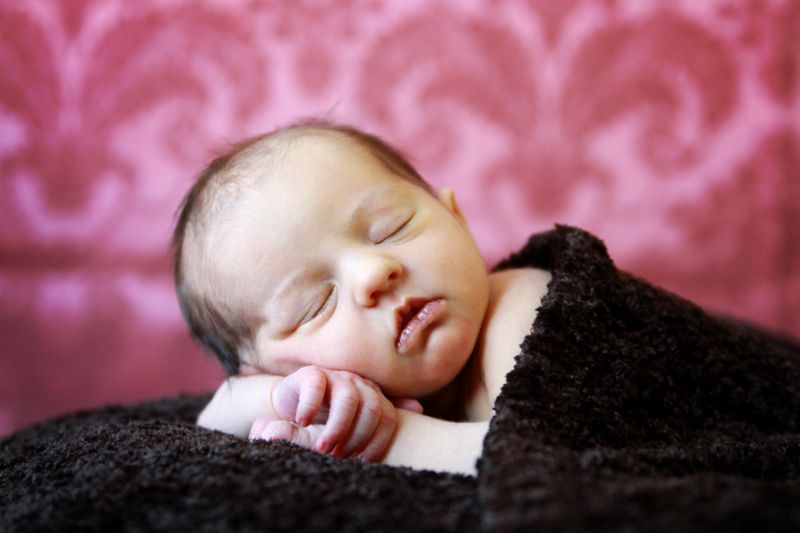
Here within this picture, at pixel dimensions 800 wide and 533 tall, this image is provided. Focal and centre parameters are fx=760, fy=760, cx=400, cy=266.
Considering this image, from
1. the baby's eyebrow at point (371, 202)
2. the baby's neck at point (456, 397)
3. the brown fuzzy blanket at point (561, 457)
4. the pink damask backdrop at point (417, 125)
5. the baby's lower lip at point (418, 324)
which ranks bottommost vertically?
the brown fuzzy blanket at point (561, 457)

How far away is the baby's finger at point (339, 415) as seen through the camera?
32.1 inches

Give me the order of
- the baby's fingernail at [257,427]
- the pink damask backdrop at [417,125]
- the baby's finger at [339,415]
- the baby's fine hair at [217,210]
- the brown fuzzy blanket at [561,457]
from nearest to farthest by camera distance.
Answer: the brown fuzzy blanket at [561,457]
the baby's finger at [339,415]
the baby's fingernail at [257,427]
the baby's fine hair at [217,210]
the pink damask backdrop at [417,125]

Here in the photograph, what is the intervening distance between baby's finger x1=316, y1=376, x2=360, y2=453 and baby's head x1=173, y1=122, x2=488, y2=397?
69 millimetres

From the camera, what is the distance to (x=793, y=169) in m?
1.87

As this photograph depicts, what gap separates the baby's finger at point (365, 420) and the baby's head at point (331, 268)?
→ 54 mm

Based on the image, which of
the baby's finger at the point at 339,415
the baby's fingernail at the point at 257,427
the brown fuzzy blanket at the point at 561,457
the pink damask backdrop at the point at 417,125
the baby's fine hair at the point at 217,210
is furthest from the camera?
the pink damask backdrop at the point at 417,125

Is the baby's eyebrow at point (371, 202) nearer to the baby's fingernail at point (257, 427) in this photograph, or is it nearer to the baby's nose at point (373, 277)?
the baby's nose at point (373, 277)

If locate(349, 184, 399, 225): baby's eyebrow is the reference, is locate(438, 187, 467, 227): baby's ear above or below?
Answer: above

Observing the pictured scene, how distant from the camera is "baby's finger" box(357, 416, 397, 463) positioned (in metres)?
0.84

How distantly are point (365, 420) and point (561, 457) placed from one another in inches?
10.7

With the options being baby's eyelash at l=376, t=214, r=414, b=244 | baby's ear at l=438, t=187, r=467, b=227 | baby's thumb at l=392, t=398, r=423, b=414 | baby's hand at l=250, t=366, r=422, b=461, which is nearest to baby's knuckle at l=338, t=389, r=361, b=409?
baby's hand at l=250, t=366, r=422, b=461

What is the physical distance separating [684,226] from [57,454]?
1.52 m

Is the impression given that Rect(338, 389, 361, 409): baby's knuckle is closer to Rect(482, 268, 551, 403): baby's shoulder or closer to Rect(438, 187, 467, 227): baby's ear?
Rect(482, 268, 551, 403): baby's shoulder

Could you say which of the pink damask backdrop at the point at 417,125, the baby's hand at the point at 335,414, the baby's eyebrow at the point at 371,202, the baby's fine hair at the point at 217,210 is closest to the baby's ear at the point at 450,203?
the baby's fine hair at the point at 217,210
